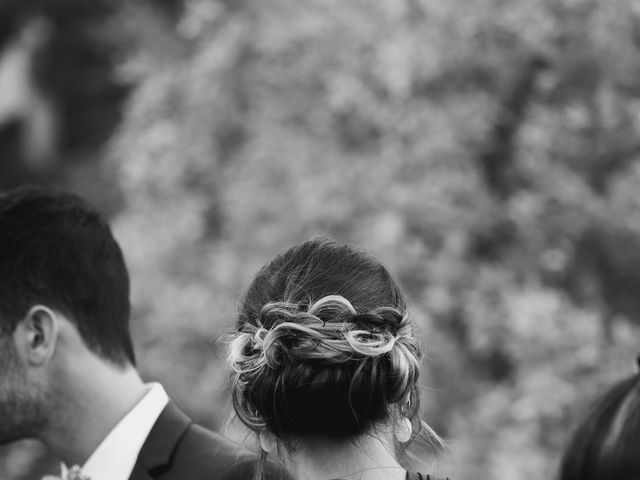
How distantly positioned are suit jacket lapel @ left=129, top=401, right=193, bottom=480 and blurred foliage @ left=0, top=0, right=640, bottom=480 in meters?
3.75

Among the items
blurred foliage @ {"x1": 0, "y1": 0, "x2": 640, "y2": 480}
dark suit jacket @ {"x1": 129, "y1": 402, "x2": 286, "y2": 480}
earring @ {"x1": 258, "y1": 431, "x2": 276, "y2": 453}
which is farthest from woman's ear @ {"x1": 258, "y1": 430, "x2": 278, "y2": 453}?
blurred foliage @ {"x1": 0, "y1": 0, "x2": 640, "y2": 480}

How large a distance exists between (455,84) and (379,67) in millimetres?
568

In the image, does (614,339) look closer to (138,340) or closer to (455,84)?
(455,84)

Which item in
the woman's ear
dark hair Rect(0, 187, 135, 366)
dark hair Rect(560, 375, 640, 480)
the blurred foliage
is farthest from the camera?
the blurred foliage

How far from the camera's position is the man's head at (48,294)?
2662 mm

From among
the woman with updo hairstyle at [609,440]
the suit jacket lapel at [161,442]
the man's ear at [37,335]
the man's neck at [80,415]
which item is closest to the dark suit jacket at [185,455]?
the suit jacket lapel at [161,442]

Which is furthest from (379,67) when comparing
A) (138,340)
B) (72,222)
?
(72,222)

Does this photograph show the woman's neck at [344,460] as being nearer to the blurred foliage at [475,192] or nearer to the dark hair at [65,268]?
the dark hair at [65,268]

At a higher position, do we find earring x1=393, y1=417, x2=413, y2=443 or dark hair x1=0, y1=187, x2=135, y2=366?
dark hair x1=0, y1=187, x2=135, y2=366

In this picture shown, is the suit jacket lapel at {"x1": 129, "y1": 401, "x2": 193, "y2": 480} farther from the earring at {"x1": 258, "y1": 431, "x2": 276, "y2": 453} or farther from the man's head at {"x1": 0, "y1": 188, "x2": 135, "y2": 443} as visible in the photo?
the earring at {"x1": 258, "y1": 431, "x2": 276, "y2": 453}

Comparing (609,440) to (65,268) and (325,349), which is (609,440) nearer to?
(325,349)

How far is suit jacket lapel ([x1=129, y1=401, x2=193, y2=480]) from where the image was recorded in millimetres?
2596

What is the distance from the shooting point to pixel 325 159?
23.9 ft

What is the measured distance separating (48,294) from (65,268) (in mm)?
91
